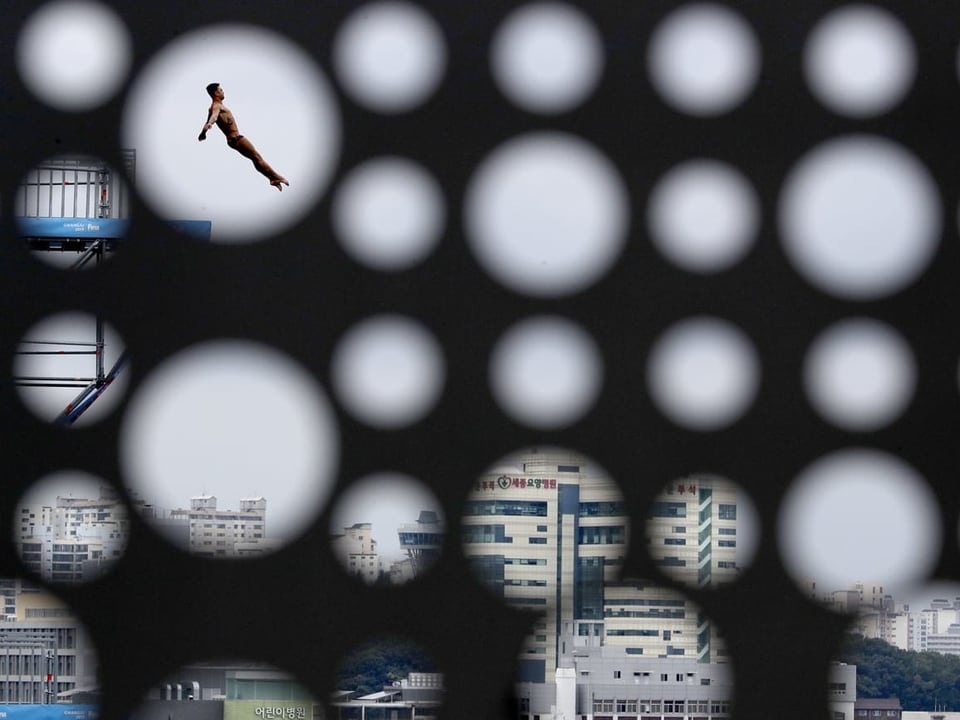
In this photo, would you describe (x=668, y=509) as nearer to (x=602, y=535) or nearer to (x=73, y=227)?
(x=602, y=535)

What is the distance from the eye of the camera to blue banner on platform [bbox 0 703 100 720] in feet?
14.9

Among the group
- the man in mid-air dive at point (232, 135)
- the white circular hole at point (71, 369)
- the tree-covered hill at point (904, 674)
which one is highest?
the man in mid-air dive at point (232, 135)

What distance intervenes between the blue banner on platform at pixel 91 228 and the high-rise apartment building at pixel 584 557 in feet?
3.40

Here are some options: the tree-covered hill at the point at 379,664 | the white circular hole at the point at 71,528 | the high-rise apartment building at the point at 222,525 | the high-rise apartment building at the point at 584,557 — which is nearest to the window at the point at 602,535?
the high-rise apartment building at the point at 584,557

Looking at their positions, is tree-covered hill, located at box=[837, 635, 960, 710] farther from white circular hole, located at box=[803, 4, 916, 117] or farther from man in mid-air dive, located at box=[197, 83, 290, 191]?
man in mid-air dive, located at box=[197, 83, 290, 191]

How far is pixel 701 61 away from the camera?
4.73 metres

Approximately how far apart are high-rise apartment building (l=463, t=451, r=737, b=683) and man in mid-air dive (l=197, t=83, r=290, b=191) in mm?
1000

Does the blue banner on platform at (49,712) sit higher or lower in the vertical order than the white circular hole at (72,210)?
lower

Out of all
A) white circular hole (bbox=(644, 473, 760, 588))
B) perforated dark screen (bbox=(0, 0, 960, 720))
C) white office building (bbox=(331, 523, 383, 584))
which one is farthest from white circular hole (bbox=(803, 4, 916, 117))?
white office building (bbox=(331, 523, 383, 584))

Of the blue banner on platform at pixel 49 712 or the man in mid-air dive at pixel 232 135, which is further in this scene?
the man in mid-air dive at pixel 232 135

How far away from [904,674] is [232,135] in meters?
2.35

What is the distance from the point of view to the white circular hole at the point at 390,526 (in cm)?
459

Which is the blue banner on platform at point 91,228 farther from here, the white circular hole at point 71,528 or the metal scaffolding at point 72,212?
the white circular hole at point 71,528

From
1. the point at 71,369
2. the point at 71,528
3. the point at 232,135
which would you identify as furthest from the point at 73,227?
the point at 71,528
